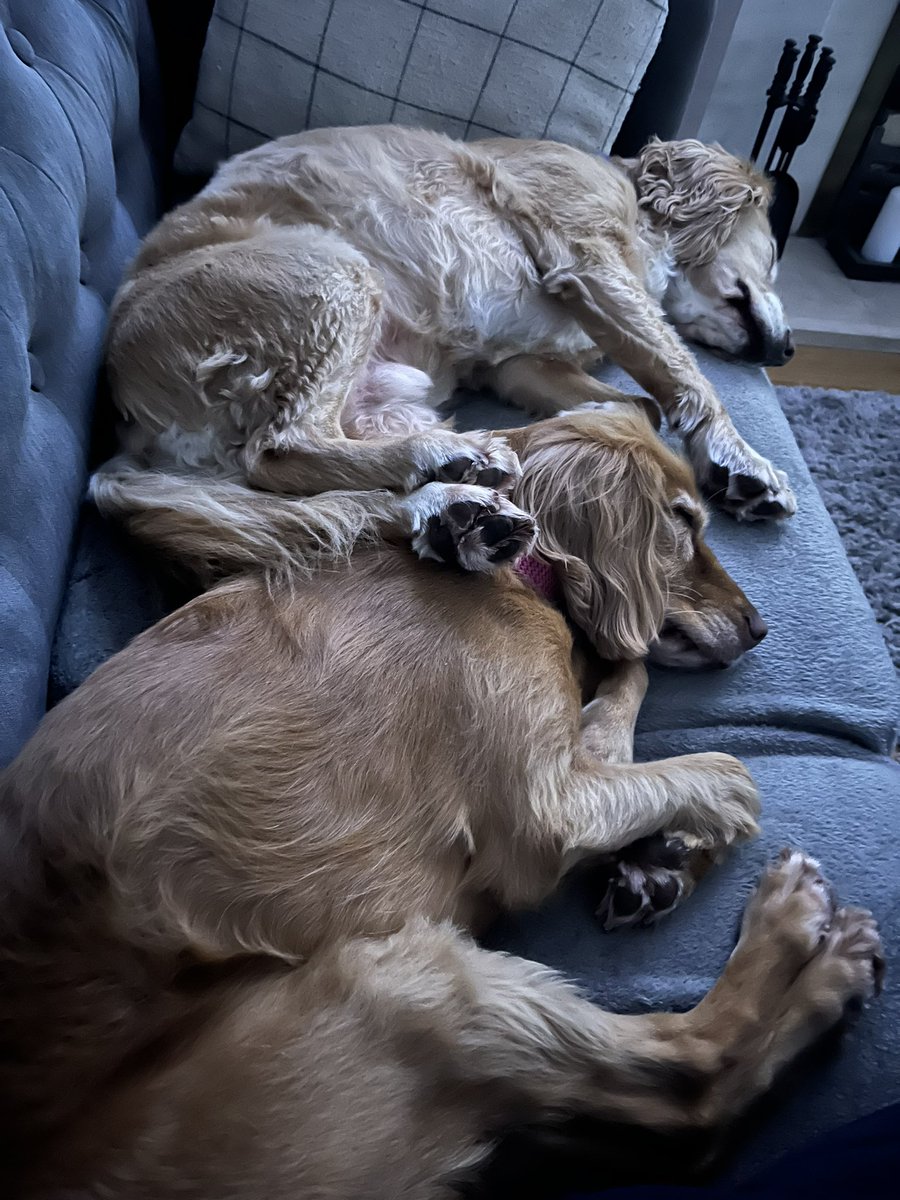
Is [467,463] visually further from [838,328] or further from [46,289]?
[838,328]

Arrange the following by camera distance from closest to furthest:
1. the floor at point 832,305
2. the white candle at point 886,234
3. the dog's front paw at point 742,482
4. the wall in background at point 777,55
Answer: the dog's front paw at point 742,482
the wall in background at point 777,55
the floor at point 832,305
the white candle at point 886,234

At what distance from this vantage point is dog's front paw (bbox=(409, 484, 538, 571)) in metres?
1.27

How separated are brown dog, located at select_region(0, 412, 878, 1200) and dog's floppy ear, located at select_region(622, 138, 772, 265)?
150 cm

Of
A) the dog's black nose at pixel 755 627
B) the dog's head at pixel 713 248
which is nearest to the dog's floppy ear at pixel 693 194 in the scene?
the dog's head at pixel 713 248

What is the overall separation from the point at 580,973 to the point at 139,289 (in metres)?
1.43

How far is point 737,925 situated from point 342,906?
21.0 inches

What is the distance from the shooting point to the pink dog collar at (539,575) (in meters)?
1.35

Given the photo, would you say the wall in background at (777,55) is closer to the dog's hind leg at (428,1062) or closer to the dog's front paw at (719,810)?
the dog's front paw at (719,810)

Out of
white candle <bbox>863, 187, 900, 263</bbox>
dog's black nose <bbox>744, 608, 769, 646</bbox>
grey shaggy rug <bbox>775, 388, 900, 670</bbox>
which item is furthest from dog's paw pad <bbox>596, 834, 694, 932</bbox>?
white candle <bbox>863, 187, 900, 263</bbox>

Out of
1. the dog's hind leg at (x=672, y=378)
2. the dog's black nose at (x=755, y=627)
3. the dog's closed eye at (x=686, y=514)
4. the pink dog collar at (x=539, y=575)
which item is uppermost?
the dog's hind leg at (x=672, y=378)

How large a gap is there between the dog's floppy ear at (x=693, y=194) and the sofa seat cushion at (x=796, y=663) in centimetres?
96

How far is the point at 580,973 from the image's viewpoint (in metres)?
1.08

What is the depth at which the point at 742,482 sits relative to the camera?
1.71 m

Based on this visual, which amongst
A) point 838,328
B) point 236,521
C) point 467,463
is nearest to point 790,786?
point 467,463
